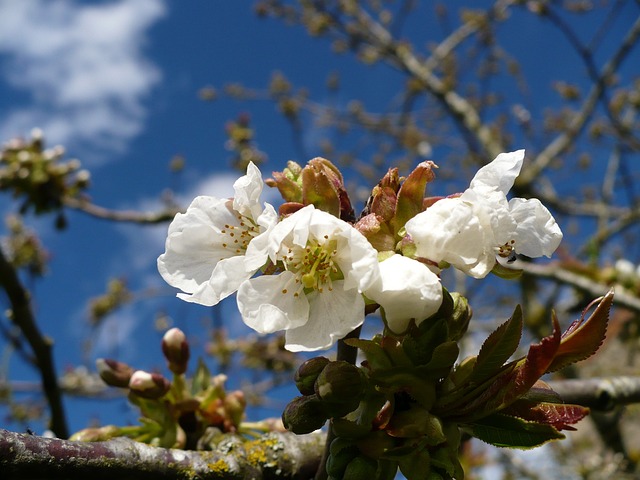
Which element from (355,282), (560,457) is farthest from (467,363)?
(560,457)

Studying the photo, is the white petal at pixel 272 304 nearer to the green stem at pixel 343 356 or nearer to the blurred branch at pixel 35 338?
the green stem at pixel 343 356

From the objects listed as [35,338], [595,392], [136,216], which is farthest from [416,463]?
[136,216]

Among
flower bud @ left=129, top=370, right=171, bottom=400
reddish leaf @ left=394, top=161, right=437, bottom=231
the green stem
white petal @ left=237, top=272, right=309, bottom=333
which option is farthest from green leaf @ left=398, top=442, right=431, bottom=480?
flower bud @ left=129, top=370, right=171, bottom=400

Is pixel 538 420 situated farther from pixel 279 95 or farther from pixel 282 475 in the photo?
pixel 279 95

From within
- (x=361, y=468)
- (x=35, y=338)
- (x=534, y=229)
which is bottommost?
(x=361, y=468)

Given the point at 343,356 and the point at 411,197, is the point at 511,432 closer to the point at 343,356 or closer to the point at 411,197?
the point at 343,356

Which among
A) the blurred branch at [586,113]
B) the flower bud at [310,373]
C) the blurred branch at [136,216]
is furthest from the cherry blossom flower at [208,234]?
the blurred branch at [586,113]

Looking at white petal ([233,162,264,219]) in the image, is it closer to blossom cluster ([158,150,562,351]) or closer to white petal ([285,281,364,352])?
blossom cluster ([158,150,562,351])
